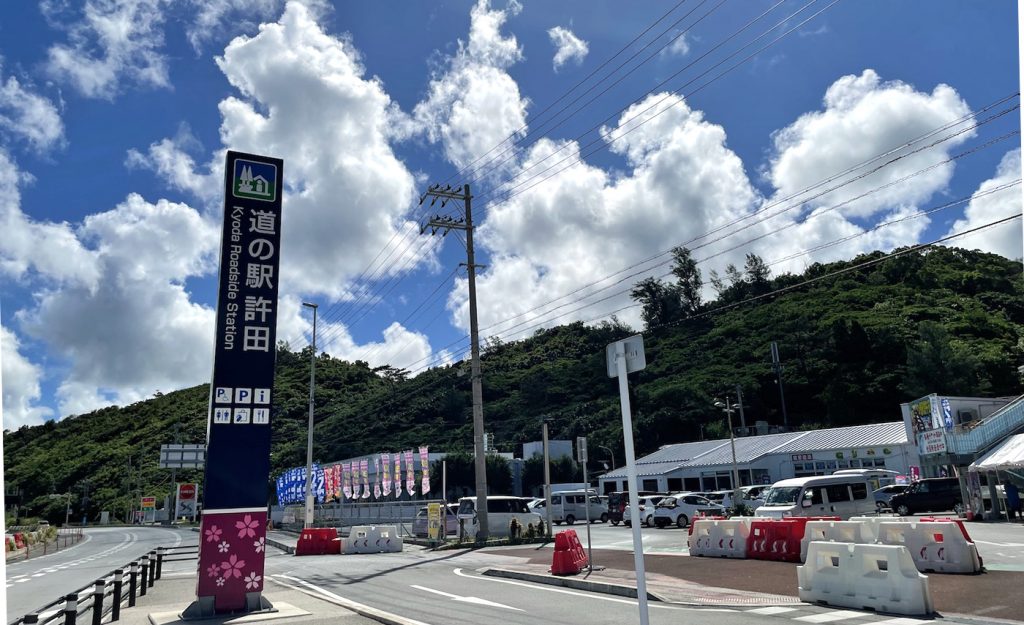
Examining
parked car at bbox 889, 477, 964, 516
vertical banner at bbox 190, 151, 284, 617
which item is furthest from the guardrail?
parked car at bbox 889, 477, 964, 516

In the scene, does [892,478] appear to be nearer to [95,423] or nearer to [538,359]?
[538,359]

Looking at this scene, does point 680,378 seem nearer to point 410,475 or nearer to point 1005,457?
point 410,475

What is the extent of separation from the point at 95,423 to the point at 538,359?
8444 cm

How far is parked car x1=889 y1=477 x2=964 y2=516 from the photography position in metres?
31.6

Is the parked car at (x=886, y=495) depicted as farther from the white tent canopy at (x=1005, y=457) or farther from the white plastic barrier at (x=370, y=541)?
the white plastic barrier at (x=370, y=541)

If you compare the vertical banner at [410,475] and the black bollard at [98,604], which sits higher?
the vertical banner at [410,475]

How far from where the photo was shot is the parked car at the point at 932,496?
31.6m

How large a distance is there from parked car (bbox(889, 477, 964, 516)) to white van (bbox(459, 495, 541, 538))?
1732 cm

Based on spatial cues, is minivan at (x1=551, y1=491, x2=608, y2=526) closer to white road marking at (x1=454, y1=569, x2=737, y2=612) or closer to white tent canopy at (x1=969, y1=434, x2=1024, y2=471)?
white tent canopy at (x1=969, y1=434, x2=1024, y2=471)

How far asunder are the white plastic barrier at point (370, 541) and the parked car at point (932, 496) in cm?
2308

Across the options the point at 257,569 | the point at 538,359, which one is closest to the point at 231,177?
the point at 257,569

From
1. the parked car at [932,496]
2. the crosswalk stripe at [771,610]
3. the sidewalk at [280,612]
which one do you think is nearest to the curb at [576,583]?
the crosswalk stripe at [771,610]

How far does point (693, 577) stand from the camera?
14445mm

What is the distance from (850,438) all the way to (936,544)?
36.8 meters
